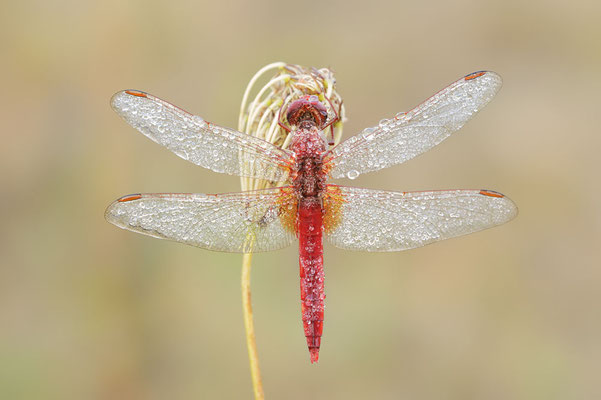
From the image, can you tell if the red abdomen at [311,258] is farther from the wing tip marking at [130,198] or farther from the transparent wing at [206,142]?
the wing tip marking at [130,198]

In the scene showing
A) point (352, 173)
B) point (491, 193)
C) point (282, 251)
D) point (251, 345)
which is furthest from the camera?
point (282, 251)

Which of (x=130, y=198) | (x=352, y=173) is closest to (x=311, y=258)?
(x=352, y=173)

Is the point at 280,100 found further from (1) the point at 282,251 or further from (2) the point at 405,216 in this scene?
(1) the point at 282,251

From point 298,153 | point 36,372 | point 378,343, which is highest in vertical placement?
point 298,153

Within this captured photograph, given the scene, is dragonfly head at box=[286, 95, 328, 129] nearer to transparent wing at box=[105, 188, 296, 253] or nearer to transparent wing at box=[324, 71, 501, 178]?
transparent wing at box=[324, 71, 501, 178]

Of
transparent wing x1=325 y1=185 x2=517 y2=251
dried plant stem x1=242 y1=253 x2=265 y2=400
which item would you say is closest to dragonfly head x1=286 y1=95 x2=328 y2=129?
transparent wing x1=325 y1=185 x2=517 y2=251

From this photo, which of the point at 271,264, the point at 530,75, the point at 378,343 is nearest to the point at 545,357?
the point at 378,343

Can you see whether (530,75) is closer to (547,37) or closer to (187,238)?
(547,37)
